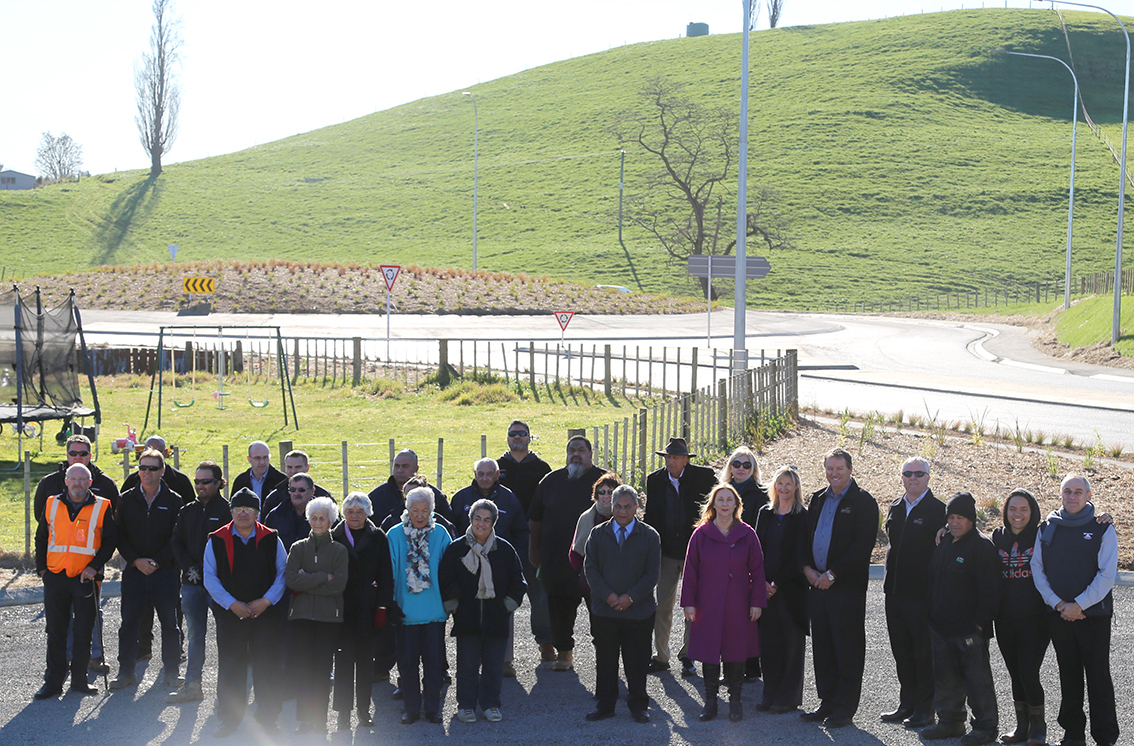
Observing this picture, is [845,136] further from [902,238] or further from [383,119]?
[383,119]

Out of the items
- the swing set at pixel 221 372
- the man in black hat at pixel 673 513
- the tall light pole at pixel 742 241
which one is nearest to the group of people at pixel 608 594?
the man in black hat at pixel 673 513

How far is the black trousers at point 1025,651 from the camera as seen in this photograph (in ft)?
22.2

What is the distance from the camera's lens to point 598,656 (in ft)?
24.3

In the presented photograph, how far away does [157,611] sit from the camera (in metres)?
7.84

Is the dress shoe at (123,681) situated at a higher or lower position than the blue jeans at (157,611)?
lower

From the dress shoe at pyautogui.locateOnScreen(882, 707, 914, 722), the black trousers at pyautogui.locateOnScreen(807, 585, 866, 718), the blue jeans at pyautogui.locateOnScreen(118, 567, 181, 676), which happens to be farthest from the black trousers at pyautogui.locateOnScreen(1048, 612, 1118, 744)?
the blue jeans at pyautogui.locateOnScreen(118, 567, 181, 676)

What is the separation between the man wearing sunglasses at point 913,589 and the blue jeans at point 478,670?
2633 millimetres

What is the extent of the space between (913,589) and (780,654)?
3.42 feet

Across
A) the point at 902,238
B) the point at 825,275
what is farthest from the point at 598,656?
the point at 902,238

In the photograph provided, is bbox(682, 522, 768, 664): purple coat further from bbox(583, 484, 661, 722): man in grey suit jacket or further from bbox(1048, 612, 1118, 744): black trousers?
bbox(1048, 612, 1118, 744): black trousers

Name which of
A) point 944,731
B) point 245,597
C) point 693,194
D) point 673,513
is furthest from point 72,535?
point 693,194

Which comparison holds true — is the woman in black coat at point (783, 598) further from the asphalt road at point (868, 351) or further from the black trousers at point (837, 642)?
the asphalt road at point (868, 351)

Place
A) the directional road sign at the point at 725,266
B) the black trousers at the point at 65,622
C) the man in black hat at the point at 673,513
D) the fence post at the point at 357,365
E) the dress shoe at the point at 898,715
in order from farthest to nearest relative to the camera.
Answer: the fence post at the point at 357,365 → the directional road sign at the point at 725,266 → the man in black hat at the point at 673,513 → the black trousers at the point at 65,622 → the dress shoe at the point at 898,715

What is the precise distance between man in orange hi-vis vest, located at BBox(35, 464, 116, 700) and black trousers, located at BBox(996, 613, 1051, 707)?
631 centimetres
